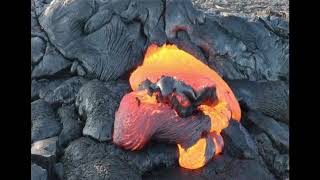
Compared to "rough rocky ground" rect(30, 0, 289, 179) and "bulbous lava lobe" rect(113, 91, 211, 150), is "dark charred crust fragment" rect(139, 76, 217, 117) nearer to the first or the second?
"bulbous lava lobe" rect(113, 91, 211, 150)

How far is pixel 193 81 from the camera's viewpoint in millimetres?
5770

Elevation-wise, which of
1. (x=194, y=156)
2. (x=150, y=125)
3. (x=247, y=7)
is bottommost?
(x=194, y=156)

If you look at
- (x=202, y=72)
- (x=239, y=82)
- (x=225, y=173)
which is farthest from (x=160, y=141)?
(x=239, y=82)

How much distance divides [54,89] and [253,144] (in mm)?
2246

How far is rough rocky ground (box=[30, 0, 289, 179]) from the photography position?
16.8 ft

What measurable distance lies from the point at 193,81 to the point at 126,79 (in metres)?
0.76

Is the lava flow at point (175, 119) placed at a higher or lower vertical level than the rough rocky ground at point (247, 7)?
lower

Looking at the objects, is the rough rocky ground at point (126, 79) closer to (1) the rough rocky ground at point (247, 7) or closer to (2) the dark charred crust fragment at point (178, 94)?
(1) the rough rocky ground at point (247, 7)

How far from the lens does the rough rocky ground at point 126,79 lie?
5113 mm

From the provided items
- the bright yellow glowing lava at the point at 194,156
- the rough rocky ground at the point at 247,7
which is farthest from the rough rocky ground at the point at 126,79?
the rough rocky ground at the point at 247,7

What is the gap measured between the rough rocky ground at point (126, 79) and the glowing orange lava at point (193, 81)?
89mm

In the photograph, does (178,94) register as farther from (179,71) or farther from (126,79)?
(126,79)


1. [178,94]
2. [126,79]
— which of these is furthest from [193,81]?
[126,79]

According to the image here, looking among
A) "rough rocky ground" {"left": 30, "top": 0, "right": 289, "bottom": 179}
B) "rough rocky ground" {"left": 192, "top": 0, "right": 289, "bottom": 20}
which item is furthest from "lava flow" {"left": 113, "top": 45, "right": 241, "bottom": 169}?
"rough rocky ground" {"left": 192, "top": 0, "right": 289, "bottom": 20}
